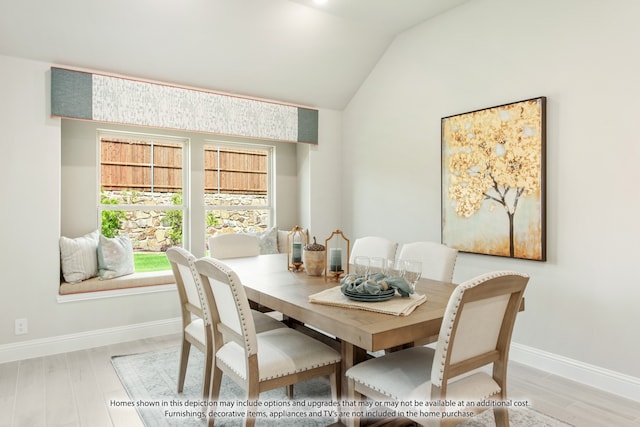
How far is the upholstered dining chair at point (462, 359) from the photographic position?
1529 mm

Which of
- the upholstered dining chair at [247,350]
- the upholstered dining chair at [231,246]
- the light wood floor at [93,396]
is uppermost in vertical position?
the upholstered dining chair at [231,246]

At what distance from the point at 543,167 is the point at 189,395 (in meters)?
2.93

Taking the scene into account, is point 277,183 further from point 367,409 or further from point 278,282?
point 367,409

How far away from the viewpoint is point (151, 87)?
149 inches

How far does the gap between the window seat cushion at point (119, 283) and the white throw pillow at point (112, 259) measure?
0.18ft

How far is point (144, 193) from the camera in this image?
174 inches

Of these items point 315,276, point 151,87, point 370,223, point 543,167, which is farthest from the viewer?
point 370,223

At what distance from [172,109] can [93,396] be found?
2.50m

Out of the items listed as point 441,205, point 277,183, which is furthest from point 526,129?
point 277,183

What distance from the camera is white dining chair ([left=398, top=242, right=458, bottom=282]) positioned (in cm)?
260

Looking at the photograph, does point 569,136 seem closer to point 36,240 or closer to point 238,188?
point 238,188

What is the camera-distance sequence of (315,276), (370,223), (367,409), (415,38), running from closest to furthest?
(367,409) < (315,276) < (415,38) < (370,223)

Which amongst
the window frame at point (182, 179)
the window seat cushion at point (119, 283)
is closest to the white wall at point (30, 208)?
the window seat cushion at point (119, 283)

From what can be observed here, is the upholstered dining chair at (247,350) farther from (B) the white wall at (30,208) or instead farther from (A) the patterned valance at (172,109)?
(A) the patterned valance at (172,109)
